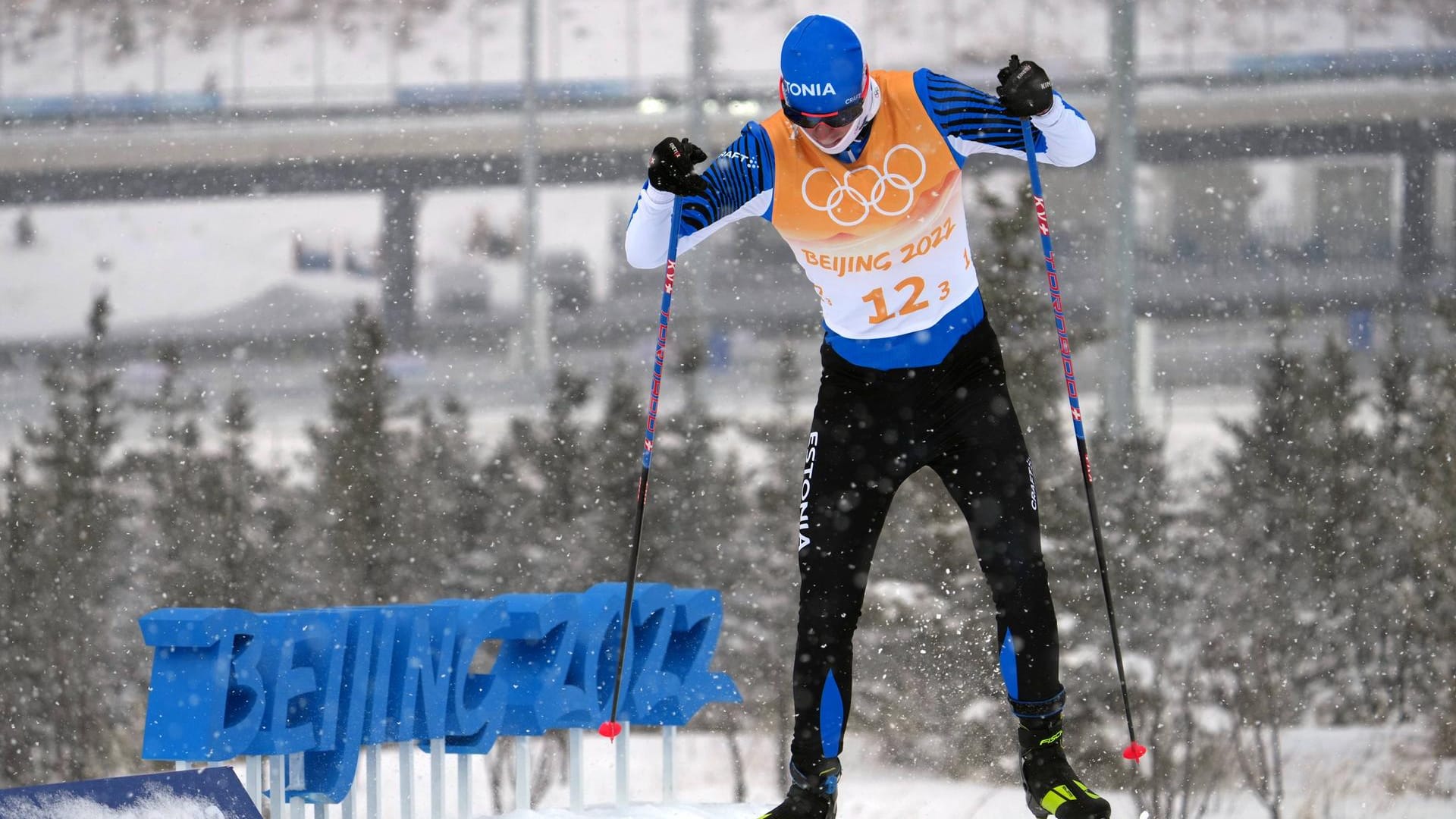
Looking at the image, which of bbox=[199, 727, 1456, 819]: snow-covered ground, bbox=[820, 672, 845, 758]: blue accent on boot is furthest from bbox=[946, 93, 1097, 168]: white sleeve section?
bbox=[199, 727, 1456, 819]: snow-covered ground

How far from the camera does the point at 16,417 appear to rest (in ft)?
33.2

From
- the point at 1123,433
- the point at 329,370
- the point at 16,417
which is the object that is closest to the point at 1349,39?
the point at 1123,433

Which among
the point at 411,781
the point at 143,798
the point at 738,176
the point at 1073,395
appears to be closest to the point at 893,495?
the point at 1073,395

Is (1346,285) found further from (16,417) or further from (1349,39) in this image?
(16,417)

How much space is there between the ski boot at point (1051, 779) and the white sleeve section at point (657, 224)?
1.23m

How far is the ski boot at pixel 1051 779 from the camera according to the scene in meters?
2.50

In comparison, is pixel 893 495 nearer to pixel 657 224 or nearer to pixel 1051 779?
pixel 1051 779

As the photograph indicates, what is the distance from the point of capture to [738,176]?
8.85ft

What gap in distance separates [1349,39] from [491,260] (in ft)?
23.8

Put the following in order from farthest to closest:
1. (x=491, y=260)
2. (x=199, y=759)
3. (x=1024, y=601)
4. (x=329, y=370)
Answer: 1. (x=491, y=260)
2. (x=329, y=370)
3. (x=199, y=759)
4. (x=1024, y=601)

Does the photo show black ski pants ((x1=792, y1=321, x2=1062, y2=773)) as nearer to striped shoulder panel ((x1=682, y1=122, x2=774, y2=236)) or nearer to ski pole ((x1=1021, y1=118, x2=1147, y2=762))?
ski pole ((x1=1021, y1=118, x2=1147, y2=762))

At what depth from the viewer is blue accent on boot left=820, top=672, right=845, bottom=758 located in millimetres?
2742

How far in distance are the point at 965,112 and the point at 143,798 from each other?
2.21 m

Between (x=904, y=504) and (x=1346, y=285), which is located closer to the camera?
(x=904, y=504)
